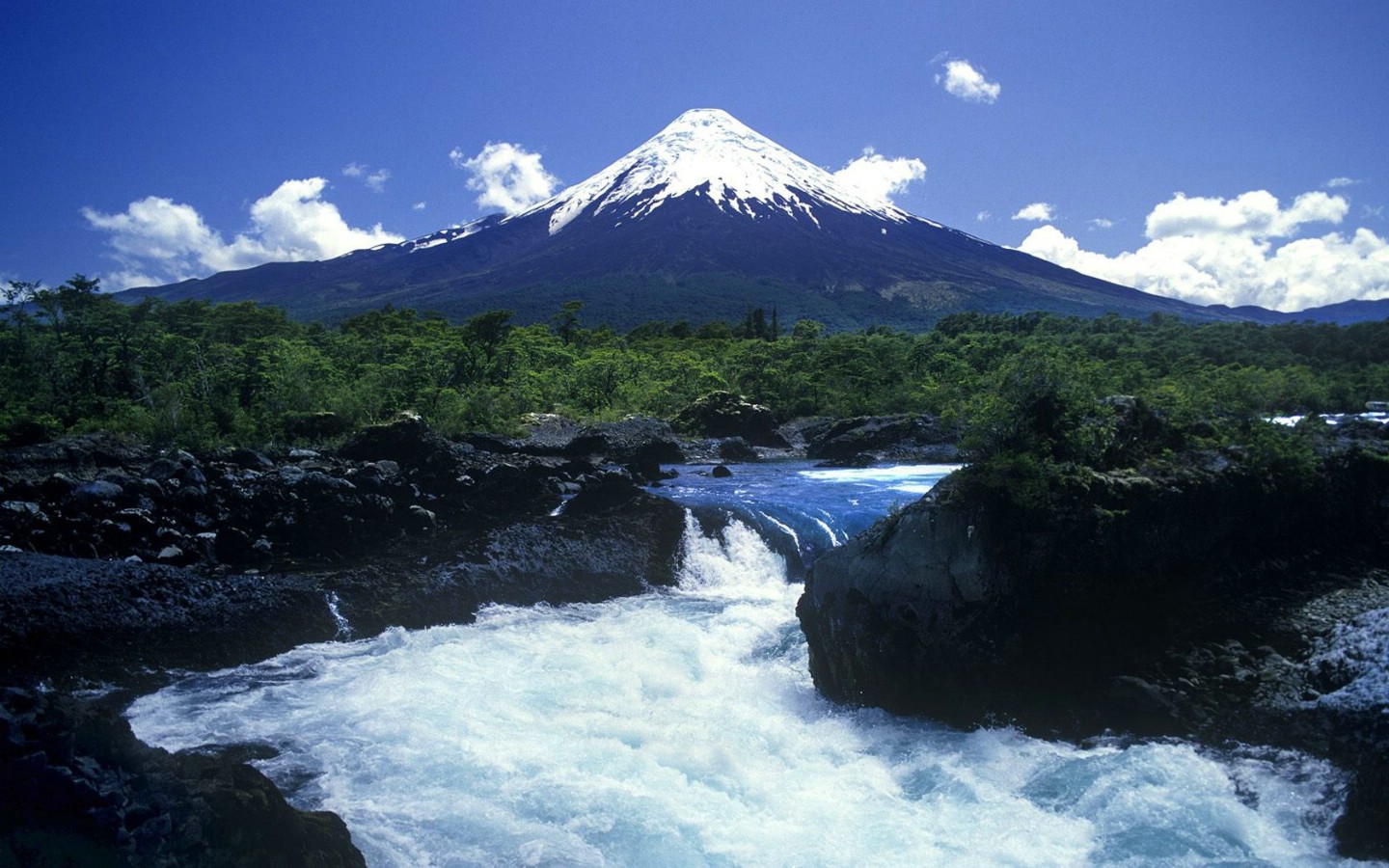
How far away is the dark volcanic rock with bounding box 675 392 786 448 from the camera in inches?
1275

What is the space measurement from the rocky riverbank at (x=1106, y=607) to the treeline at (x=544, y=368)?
1449mm

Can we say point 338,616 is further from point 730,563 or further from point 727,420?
point 727,420

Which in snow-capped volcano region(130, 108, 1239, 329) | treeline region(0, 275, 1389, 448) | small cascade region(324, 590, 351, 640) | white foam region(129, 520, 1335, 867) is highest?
snow-capped volcano region(130, 108, 1239, 329)

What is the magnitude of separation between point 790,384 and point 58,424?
29.4m

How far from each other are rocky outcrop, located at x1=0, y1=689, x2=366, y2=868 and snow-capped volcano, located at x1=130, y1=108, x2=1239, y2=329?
263ft

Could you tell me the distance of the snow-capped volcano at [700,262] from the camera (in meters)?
98.7

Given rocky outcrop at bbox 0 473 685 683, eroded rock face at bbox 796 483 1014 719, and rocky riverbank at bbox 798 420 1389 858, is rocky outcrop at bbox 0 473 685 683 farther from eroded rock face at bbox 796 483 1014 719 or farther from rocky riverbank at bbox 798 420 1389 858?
eroded rock face at bbox 796 483 1014 719

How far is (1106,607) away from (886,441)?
22.2 meters

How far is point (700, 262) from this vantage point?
11656 cm

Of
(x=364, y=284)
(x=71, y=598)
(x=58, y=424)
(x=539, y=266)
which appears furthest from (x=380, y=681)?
(x=364, y=284)

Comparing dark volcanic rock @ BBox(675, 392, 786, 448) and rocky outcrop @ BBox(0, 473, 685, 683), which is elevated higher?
dark volcanic rock @ BBox(675, 392, 786, 448)

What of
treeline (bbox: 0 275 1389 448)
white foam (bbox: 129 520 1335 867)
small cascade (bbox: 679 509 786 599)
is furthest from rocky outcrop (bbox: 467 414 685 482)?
white foam (bbox: 129 520 1335 867)

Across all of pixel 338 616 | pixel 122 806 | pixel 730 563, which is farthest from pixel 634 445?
pixel 122 806

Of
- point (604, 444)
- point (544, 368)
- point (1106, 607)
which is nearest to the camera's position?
point (1106, 607)
